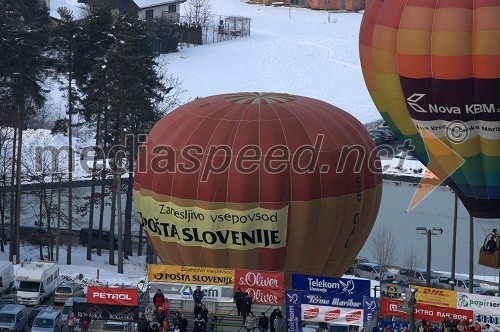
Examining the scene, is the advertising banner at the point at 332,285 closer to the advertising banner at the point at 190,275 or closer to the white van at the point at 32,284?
the advertising banner at the point at 190,275

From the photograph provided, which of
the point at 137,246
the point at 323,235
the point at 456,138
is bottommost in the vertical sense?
the point at 137,246

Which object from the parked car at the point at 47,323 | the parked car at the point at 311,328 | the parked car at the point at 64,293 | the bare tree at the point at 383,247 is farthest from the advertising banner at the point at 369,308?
the bare tree at the point at 383,247

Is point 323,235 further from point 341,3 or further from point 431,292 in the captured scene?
point 341,3

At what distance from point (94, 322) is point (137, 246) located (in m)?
26.7

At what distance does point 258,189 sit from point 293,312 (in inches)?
205

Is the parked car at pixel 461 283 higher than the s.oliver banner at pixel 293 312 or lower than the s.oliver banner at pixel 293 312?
lower

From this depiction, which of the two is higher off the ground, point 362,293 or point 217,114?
point 217,114

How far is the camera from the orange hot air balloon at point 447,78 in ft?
144

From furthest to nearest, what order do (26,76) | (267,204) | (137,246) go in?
(137,246), (26,76), (267,204)

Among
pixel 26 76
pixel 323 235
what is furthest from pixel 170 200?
pixel 26 76

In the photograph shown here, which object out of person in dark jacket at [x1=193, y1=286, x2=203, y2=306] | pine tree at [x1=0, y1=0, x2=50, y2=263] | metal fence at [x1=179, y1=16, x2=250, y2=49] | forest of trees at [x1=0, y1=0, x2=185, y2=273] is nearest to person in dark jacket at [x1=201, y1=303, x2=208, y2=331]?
person in dark jacket at [x1=193, y1=286, x2=203, y2=306]

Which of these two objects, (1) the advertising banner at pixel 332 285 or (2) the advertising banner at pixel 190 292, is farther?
(2) the advertising banner at pixel 190 292

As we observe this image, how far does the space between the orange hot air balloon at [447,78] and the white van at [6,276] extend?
15.6 m

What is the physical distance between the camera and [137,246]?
68.7 metres
